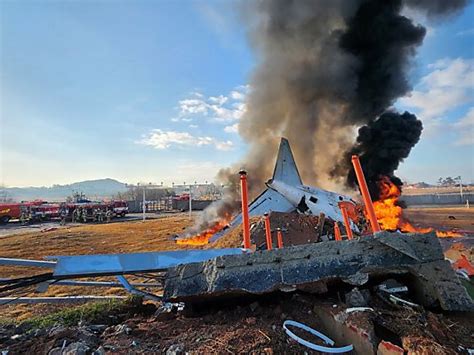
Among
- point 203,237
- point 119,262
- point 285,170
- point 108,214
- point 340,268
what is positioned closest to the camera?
point 340,268

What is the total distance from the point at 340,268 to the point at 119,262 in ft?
7.69

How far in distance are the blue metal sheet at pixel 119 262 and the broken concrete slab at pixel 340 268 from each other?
586 millimetres

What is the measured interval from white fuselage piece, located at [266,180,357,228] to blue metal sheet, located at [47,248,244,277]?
8.20m

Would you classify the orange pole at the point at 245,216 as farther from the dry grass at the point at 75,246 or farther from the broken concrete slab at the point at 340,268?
the dry grass at the point at 75,246

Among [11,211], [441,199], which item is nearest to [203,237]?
[11,211]

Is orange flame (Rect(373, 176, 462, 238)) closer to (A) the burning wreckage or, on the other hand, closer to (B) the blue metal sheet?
(A) the burning wreckage

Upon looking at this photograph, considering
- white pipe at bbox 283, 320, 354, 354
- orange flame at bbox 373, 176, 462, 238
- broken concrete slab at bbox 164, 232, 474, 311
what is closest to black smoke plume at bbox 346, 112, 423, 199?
orange flame at bbox 373, 176, 462, 238

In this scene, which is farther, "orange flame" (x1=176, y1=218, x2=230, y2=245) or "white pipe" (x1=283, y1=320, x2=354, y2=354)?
"orange flame" (x1=176, y1=218, x2=230, y2=245)

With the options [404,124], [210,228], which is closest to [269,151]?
[210,228]

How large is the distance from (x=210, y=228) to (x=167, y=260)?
36.6 ft

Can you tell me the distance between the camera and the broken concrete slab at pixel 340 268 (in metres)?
2.68

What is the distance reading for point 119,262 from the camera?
3.27 m

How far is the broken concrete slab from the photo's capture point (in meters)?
2.68

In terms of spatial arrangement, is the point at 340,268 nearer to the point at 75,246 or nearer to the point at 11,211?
the point at 75,246
